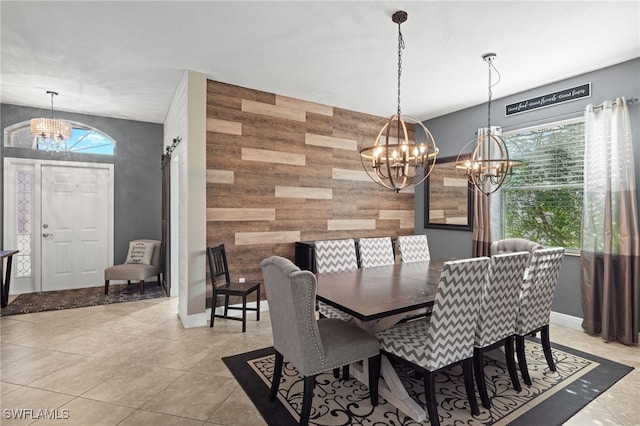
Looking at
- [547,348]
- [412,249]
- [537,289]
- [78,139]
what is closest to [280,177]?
[412,249]

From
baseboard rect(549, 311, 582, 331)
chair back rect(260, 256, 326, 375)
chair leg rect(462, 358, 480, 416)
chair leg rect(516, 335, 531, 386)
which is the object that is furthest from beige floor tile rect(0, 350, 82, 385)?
baseboard rect(549, 311, 582, 331)

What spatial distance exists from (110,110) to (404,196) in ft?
16.0

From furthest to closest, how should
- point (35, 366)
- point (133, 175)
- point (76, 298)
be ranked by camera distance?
point (133, 175)
point (76, 298)
point (35, 366)

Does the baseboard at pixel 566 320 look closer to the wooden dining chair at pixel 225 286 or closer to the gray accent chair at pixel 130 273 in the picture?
the wooden dining chair at pixel 225 286

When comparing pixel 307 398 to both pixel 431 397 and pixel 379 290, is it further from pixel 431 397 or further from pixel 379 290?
pixel 379 290

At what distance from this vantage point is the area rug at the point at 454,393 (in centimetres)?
197

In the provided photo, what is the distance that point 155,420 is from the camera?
1.95 metres

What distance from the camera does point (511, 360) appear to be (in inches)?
90.3

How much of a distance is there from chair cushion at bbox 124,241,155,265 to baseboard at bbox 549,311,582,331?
5608 millimetres

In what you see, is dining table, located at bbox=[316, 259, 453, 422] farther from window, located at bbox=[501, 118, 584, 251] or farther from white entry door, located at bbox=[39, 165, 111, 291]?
white entry door, located at bbox=[39, 165, 111, 291]

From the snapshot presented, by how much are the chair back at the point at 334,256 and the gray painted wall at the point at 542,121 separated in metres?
2.34

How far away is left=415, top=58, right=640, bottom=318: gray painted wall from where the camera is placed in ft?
10.5

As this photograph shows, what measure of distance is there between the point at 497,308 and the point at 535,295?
52cm

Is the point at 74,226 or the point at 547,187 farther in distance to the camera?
the point at 74,226
